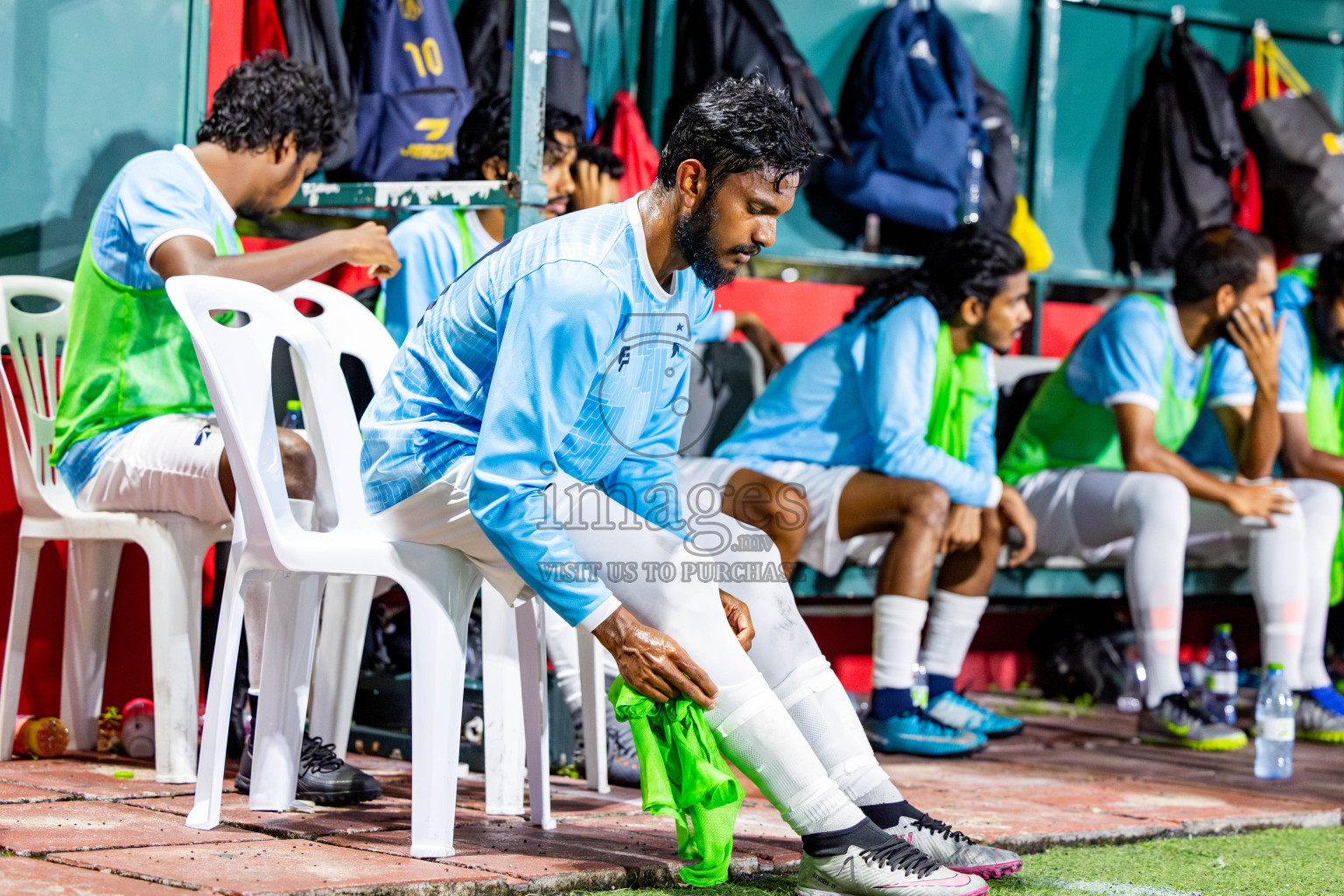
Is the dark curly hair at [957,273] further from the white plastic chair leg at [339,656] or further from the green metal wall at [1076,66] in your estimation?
the white plastic chair leg at [339,656]

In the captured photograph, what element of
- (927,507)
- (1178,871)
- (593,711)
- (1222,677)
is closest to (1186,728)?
(1222,677)

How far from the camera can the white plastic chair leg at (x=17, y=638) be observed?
3398 mm

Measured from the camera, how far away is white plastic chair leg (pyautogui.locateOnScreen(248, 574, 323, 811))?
2.82 metres

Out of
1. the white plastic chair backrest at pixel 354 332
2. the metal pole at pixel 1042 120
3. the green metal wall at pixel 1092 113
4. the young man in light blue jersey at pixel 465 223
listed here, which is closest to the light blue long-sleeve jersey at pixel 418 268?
the young man in light blue jersey at pixel 465 223

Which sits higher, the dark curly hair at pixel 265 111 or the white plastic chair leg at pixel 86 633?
the dark curly hair at pixel 265 111

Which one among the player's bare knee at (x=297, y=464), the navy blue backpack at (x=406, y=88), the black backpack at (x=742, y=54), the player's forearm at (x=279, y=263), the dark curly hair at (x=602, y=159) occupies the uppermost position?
the black backpack at (x=742, y=54)

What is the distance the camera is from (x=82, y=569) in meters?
3.51

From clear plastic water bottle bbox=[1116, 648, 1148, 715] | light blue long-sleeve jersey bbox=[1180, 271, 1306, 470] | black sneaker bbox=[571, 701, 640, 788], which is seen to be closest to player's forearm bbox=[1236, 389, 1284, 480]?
light blue long-sleeve jersey bbox=[1180, 271, 1306, 470]

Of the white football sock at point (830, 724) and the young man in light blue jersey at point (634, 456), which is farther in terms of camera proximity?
the white football sock at point (830, 724)

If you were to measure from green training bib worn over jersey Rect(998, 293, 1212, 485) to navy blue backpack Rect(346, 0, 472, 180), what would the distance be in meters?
2.06

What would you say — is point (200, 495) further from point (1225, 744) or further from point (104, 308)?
Result: point (1225, 744)

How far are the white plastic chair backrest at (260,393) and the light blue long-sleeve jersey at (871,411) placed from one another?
1.92 m

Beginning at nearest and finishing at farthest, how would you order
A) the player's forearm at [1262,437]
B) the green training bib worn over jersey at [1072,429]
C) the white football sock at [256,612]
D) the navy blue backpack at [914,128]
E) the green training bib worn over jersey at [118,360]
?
1. the white football sock at [256,612]
2. the green training bib worn over jersey at [118,360]
3. the player's forearm at [1262,437]
4. the green training bib worn over jersey at [1072,429]
5. the navy blue backpack at [914,128]

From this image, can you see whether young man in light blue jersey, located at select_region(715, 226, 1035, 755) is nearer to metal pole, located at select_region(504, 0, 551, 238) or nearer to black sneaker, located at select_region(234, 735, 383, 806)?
metal pole, located at select_region(504, 0, 551, 238)
